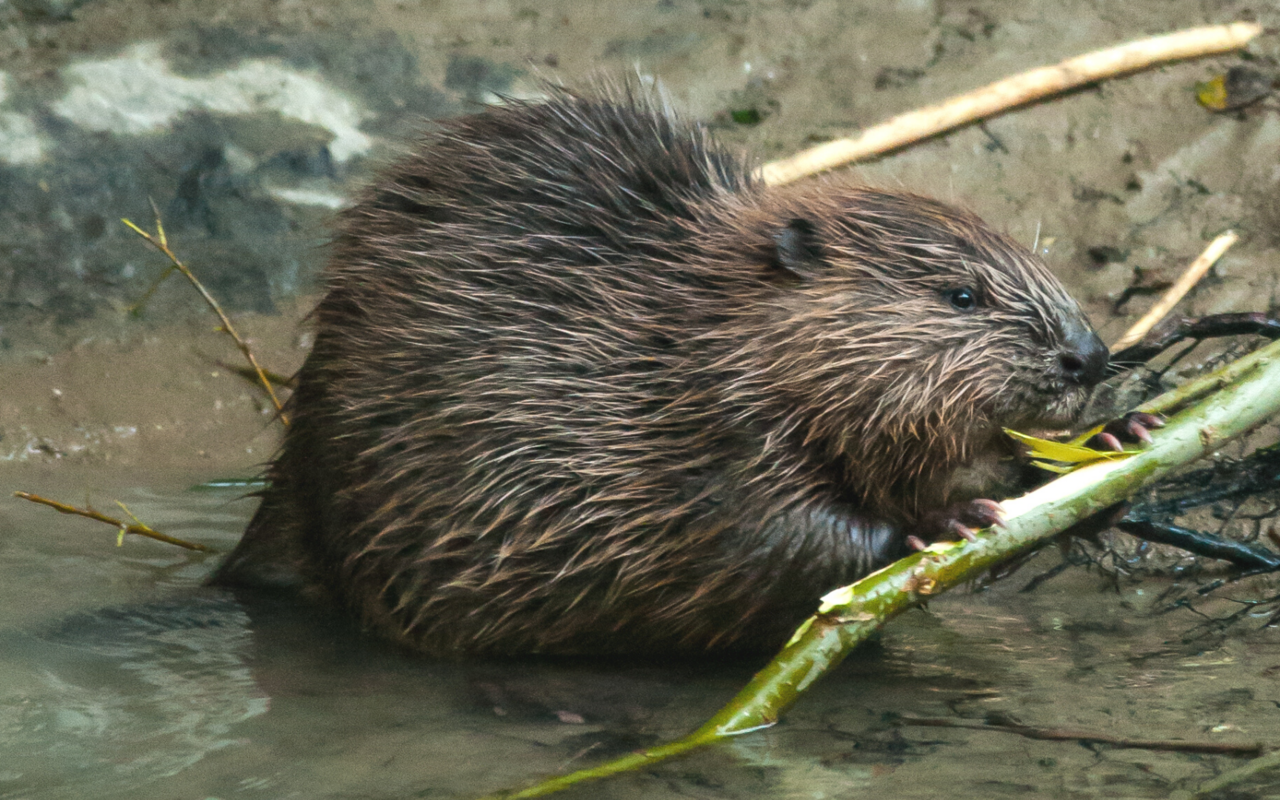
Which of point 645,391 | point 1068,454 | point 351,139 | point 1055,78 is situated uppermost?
point 1055,78

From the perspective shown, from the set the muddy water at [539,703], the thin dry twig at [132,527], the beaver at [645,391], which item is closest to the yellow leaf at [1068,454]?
the beaver at [645,391]

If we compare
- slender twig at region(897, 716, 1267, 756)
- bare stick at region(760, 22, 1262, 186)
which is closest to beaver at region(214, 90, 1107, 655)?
slender twig at region(897, 716, 1267, 756)

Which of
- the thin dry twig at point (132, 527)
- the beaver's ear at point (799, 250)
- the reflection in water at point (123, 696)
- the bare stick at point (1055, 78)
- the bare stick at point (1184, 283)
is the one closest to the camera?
the reflection in water at point (123, 696)

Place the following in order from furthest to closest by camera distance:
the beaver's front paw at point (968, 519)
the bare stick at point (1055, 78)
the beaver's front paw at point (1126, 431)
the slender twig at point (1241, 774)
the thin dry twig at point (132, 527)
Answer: the bare stick at point (1055, 78) → the thin dry twig at point (132, 527) → the beaver's front paw at point (1126, 431) → the beaver's front paw at point (968, 519) → the slender twig at point (1241, 774)

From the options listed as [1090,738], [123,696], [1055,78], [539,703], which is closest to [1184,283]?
[1055,78]

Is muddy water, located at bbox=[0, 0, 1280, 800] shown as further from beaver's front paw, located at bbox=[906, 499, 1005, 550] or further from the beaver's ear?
the beaver's ear

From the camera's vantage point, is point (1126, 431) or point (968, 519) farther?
point (1126, 431)

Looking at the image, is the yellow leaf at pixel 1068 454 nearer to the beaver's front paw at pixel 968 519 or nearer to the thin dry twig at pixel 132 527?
the beaver's front paw at pixel 968 519

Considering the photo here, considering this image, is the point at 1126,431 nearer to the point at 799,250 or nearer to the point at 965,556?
the point at 965,556
